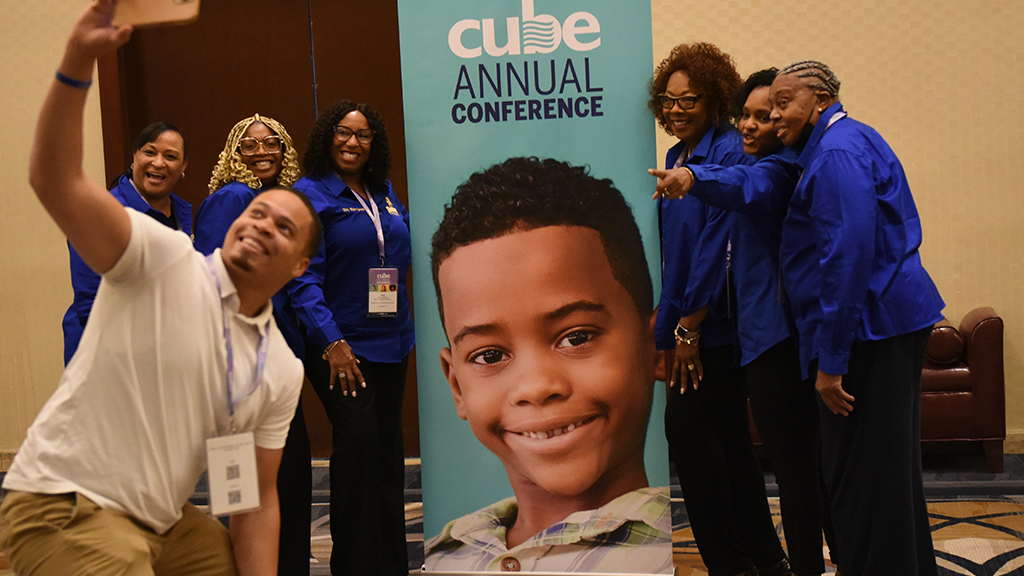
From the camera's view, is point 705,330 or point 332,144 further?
point 332,144

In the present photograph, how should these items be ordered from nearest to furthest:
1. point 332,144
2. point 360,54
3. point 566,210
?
point 566,210 < point 332,144 < point 360,54

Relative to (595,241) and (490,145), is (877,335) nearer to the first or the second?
(595,241)

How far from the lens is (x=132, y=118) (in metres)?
4.88

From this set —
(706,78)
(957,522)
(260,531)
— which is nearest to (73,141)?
(260,531)

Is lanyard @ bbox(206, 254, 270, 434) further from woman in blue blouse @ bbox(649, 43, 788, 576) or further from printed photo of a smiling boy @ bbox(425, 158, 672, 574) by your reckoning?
woman in blue blouse @ bbox(649, 43, 788, 576)

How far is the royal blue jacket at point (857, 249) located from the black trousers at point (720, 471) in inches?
17.3

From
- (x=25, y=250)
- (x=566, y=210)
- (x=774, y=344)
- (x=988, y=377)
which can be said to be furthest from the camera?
(x=25, y=250)

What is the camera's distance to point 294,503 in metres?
2.66

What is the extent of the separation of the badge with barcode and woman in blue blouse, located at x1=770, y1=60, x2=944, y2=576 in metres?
1.37

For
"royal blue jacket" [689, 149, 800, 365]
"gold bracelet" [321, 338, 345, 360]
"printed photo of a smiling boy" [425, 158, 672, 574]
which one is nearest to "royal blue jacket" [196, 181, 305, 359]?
"gold bracelet" [321, 338, 345, 360]

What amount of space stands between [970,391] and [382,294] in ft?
9.86

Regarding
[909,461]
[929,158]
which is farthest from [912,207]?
[929,158]

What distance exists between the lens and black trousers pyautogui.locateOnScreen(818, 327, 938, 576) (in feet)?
6.73

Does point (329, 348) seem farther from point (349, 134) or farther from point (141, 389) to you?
point (141, 389)
